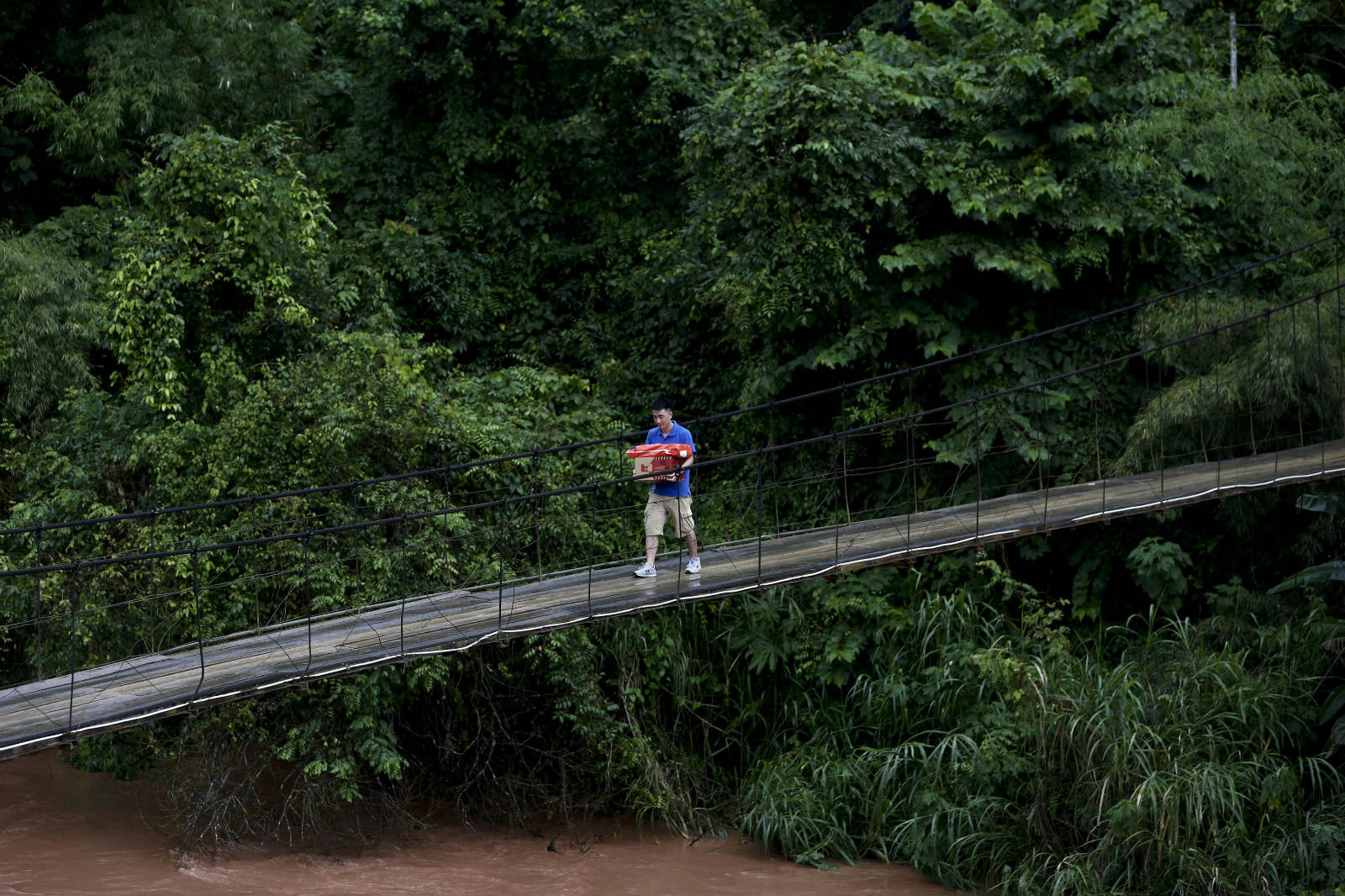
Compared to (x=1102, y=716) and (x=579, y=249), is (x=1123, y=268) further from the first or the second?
(x=579, y=249)

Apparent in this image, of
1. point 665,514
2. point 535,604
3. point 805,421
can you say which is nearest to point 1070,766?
point 665,514

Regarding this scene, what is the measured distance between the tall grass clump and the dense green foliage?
3 cm

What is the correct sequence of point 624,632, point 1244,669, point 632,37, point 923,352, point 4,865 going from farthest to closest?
point 632,37 → point 923,352 → point 624,632 → point 1244,669 → point 4,865

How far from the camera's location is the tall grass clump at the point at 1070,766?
8.16 meters

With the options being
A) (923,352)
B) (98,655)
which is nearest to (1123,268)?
(923,352)

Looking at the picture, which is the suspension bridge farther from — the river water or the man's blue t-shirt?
the river water

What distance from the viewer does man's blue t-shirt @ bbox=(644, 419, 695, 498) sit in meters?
8.40

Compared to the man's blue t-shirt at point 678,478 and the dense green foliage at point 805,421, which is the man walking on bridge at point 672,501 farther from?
the dense green foliage at point 805,421

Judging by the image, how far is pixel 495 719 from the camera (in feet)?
32.4

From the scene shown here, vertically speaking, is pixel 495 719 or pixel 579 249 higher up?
pixel 579 249

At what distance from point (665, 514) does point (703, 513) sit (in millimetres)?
3533

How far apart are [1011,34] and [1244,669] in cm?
542

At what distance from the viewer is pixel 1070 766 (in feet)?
28.8

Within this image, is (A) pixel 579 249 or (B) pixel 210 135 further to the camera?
(A) pixel 579 249
